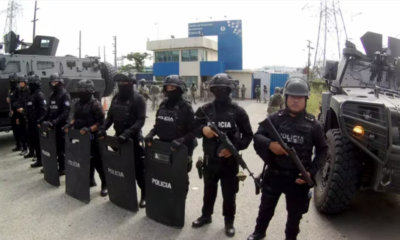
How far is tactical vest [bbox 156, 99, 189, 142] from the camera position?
142 inches

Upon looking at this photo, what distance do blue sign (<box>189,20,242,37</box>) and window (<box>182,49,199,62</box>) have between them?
3.98 meters

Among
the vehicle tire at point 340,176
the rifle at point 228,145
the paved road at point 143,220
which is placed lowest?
the paved road at point 143,220

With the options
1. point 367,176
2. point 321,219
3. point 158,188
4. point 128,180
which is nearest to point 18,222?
point 128,180

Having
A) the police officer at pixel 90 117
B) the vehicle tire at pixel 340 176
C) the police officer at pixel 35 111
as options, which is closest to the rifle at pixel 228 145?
the vehicle tire at pixel 340 176

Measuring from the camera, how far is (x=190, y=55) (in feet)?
102

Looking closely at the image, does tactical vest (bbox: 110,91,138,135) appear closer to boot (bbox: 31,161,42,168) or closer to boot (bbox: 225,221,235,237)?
boot (bbox: 225,221,235,237)

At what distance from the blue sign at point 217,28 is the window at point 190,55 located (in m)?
3.98

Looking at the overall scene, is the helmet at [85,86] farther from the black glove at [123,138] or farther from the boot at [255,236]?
the boot at [255,236]

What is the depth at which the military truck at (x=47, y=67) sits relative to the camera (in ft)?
24.5

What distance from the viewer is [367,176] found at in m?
3.50

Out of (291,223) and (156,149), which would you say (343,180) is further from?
(156,149)

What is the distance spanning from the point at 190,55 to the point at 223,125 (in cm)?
2844

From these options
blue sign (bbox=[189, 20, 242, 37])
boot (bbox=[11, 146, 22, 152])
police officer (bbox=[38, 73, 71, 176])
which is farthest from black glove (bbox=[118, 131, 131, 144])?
blue sign (bbox=[189, 20, 242, 37])

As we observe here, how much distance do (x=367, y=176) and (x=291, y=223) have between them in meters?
1.17
